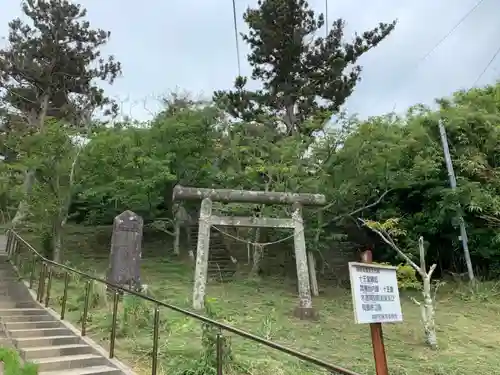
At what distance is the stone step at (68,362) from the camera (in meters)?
5.61

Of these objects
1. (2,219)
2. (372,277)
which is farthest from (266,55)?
(372,277)

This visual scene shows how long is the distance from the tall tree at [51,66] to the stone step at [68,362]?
13916 mm

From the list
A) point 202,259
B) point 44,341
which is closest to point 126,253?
point 202,259

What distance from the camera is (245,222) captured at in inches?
408

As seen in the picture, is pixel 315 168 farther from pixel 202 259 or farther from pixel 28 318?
pixel 28 318

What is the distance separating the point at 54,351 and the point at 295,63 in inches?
614

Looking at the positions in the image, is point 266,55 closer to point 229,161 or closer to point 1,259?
point 229,161

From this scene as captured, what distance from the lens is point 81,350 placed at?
20.4 feet

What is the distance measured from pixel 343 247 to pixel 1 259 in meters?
11.1

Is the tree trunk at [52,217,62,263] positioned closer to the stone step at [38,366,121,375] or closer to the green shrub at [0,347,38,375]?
the stone step at [38,366,121,375]

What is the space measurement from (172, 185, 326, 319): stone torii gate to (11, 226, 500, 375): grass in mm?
499

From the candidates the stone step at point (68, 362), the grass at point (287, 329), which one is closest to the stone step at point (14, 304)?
the grass at point (287, 329)

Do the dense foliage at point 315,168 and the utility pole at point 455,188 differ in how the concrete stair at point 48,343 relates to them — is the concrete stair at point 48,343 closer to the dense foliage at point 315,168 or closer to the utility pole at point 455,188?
the dense foliage at point 315,168

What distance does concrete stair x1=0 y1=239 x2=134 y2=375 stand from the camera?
5.62 meters
